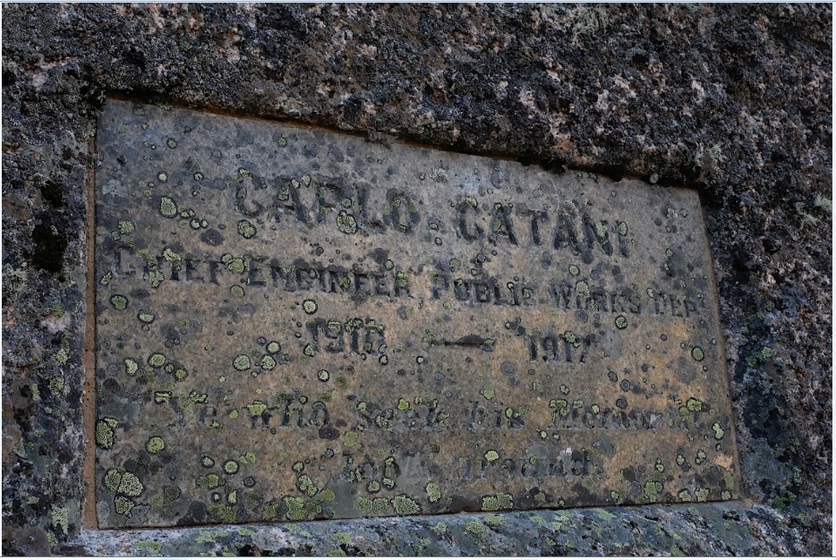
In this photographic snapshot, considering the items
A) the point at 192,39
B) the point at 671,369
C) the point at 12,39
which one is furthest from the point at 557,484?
the point at 12,39

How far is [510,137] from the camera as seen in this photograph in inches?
118

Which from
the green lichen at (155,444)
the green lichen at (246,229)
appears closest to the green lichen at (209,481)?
the green lichen at (155,444)

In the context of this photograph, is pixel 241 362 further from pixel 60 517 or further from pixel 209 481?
→ pixel 60 517

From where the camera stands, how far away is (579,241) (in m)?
3.08

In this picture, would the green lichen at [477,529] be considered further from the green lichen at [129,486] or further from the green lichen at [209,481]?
the green lichen at [129,486]

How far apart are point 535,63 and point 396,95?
0.52m

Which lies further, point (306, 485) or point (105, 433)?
point (306, 485)

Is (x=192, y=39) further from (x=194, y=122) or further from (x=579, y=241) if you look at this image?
(x=579, y=241)

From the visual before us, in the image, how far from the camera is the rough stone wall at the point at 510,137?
2.26m

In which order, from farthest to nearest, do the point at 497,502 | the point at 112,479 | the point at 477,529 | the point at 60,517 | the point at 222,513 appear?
the point at 497,502 → the point at 477,529 → the point at 222,513 → the point at 112,479 → the point at 60,517

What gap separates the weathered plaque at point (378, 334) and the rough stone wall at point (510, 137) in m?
0.08

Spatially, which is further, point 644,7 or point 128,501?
point 644,7

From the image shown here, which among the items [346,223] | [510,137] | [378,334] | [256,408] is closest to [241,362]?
[256,408]

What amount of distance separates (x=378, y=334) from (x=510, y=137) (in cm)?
78
